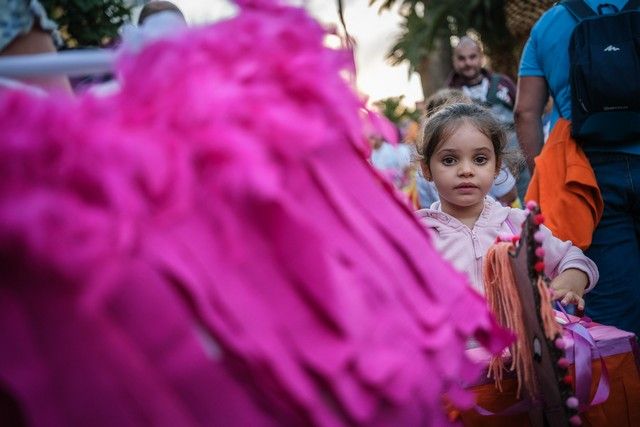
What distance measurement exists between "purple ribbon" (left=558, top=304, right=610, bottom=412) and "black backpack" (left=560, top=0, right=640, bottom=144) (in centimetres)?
71

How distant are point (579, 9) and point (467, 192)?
72 centimetres

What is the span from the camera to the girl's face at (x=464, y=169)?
2.09 metres

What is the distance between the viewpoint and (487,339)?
38.2 inches

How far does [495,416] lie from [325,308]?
1.15 meters

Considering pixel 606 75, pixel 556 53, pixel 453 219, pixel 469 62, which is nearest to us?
pixel 606 75

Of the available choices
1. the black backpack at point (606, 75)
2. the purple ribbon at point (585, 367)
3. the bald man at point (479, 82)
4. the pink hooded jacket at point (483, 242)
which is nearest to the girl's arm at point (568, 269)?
the pink hooded jacket at point (483, 242)

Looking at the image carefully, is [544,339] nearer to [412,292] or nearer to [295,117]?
[412,292]

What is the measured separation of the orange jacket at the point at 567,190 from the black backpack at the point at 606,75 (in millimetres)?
73

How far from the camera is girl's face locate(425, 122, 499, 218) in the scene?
209 centimetres

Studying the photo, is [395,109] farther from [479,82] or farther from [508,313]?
[508,313]

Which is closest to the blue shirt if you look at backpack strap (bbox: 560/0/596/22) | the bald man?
backpack strap (bbox: 560/0/596/22)

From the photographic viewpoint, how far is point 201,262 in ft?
2.36

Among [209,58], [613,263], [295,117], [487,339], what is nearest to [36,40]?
[209,58]

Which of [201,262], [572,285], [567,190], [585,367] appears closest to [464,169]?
[567,190]
